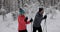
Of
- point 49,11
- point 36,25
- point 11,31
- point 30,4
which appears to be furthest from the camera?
point 30,4

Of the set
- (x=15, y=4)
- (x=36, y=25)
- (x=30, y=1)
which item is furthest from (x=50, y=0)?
(x=36, y=25)

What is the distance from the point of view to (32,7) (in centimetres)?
1934

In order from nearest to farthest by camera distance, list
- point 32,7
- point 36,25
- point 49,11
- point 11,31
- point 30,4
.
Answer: point 36,25
point 11,31
point 49,11
point 32,7
point 30,4

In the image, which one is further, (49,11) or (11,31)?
(49,11)

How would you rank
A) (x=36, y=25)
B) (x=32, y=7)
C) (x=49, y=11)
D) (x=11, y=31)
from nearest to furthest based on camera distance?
1. (x=36, y=25)
2. (x=11, y=31)
3. (x=49, y=11)
4. (x=32, y=7)

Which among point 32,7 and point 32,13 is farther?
point 32,7

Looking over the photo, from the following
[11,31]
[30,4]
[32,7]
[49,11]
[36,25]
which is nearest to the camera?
[36,25]

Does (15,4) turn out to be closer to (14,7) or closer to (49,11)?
(14,7)

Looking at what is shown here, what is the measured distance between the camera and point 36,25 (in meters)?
6.54

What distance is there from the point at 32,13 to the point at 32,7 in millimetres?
1995

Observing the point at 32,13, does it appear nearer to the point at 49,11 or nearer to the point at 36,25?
the point at 49,11

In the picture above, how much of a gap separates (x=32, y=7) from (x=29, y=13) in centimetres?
196

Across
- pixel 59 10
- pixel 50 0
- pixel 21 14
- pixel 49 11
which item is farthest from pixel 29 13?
pixel 21 14

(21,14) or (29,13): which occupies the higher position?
(21,14)
